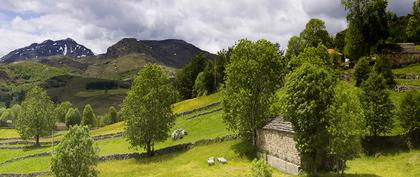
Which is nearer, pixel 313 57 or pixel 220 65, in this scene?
pixel 313 57

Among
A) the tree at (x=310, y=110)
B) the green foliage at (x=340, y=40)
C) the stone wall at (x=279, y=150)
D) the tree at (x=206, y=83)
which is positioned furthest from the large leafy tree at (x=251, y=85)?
the tree at (x=206, y=83)

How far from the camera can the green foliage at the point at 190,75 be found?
14285 centimetres

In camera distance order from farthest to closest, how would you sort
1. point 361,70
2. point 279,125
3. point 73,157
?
1. point 361,70
2. point 279,125
3. point 73,157

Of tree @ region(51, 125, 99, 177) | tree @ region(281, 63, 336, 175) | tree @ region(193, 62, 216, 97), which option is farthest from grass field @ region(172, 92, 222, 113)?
tree @ region(281, 63, 336, 175)

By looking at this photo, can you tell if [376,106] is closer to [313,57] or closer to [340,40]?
[313,57]

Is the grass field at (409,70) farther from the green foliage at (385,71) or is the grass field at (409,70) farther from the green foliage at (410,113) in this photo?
the green foliage at (410,113)

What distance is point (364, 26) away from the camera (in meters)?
93.6

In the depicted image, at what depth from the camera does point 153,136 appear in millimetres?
65438

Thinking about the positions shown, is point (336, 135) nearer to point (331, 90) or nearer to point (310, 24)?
point (331, 90)

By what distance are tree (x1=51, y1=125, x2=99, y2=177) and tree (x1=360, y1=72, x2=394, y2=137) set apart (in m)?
34.6

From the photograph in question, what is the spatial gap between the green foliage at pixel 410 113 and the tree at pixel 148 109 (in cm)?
3540

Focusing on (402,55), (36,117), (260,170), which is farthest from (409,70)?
(36,117)

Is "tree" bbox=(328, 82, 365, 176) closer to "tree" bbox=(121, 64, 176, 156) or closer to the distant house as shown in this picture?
"tree" bbox=(121, 64, 176, 156)

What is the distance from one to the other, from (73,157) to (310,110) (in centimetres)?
2623
